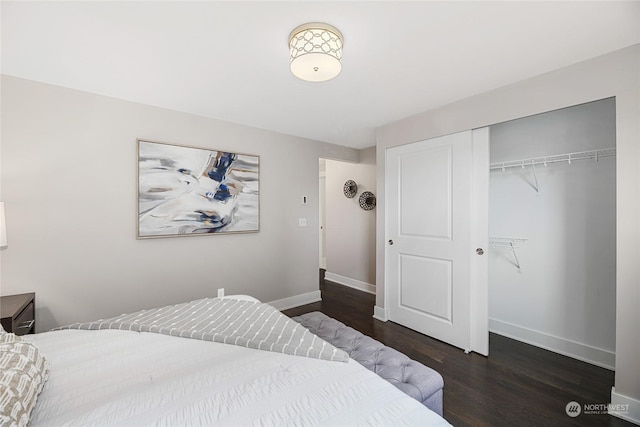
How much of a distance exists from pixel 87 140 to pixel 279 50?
1876mm

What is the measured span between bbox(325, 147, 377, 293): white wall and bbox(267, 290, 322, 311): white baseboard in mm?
987

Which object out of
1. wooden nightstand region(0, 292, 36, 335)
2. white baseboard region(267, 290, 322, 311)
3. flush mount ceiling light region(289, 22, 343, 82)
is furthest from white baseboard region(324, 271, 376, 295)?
wooden nightstand region(0, 292, 36, 335)

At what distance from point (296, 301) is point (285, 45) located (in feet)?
9.84

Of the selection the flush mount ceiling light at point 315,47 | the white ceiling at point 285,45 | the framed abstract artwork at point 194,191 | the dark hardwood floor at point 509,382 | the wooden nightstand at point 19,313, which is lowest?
the dark hardwood floor at point 509,382

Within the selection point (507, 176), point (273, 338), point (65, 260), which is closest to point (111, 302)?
point (65, 260)

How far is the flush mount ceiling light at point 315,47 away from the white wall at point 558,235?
2173mm

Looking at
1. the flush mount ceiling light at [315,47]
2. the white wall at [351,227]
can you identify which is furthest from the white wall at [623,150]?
the white wall at [351,227]

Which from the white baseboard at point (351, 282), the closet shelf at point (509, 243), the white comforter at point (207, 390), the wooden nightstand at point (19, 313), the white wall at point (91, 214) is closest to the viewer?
the white comforter at point (207, 390)

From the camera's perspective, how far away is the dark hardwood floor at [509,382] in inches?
65.3

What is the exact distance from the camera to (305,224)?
3.74 meters

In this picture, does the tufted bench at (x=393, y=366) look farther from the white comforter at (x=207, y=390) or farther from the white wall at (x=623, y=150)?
the white wall at (x=623, y=150)

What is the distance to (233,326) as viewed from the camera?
1.49m

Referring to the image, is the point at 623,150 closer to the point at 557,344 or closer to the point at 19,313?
the point at 557,344

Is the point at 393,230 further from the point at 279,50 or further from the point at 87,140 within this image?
the point at 87,140
